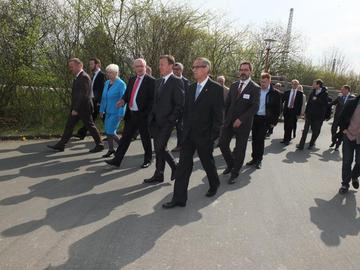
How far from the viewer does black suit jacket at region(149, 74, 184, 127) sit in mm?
6160

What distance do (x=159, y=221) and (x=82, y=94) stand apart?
14.1ft

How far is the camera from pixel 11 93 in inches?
469

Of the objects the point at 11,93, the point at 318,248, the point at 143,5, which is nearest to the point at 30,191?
the point at 318,248

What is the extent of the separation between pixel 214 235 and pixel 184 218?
591 mm

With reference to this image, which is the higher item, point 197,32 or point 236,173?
point 197,32

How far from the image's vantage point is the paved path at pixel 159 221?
4.02 meters

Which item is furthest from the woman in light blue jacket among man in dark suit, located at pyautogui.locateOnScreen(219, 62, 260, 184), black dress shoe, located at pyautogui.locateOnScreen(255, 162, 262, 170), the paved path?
black dress shoe, located at pyautogui.locateOnScreen(255, 162, 262, 170)

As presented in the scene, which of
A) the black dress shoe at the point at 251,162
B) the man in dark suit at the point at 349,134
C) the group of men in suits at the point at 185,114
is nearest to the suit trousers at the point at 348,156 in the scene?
the man in dark suit at the point at 349,134

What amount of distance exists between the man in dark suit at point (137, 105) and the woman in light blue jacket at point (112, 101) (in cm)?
69

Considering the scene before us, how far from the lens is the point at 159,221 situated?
4.98 m

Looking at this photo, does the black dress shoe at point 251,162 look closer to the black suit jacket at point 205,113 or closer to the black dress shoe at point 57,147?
the black suit jacket at point 205,113

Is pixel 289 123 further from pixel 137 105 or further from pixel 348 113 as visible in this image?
pixel 137 105

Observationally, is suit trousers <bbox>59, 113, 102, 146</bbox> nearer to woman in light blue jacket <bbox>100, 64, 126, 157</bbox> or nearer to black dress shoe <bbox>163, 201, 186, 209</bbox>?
woman in light blue jacket <bbox>100, 64, 126, 157</bbox>

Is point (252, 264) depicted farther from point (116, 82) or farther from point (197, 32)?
point (197, 32)
